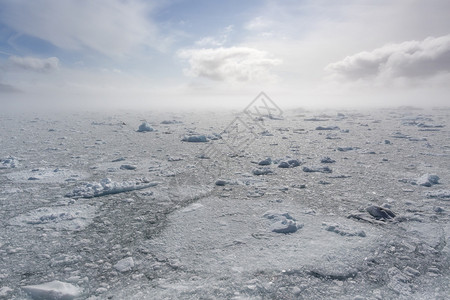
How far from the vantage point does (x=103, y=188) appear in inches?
187

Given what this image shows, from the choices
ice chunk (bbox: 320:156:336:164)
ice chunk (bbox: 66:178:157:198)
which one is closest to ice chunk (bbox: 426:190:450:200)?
ice chunk (bbox: 320:156:336:164)

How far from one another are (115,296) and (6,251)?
1578 mm

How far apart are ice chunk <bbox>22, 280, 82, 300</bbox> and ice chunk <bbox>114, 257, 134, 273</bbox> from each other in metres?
0.39

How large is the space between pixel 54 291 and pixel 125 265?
0.63 meters

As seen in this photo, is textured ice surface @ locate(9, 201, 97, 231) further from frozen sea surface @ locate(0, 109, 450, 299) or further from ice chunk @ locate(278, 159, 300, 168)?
ice chunk @ locate(278, 159, 300, 168)

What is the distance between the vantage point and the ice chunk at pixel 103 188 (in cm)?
460

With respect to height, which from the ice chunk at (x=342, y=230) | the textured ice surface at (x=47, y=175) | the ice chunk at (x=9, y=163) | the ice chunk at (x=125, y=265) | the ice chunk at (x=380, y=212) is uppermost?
the ice chunk at (x=9, y=163)

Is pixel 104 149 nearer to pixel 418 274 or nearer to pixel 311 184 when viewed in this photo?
pixel 311 184

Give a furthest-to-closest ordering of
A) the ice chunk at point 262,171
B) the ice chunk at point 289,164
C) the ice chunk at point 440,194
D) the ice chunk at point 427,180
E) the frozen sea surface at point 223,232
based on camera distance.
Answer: the ice chunk at point 289,164 < the ice chunk at point 262,171 < the ice chunk at point 427,180 < the ice chunk at point 440,194 < the frozen sea surface at point 223,232

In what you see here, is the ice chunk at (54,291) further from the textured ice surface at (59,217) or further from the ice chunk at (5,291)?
the textured ice surface at (59,217)

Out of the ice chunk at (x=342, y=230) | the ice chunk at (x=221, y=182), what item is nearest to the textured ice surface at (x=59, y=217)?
the ice chunk at (x=221, y=182)

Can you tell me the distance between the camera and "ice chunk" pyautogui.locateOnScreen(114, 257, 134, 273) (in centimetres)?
265

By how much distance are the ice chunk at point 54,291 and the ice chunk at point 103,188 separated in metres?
2.34

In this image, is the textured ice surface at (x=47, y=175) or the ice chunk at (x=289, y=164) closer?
the textured ice surface at (x=47, y=175)
